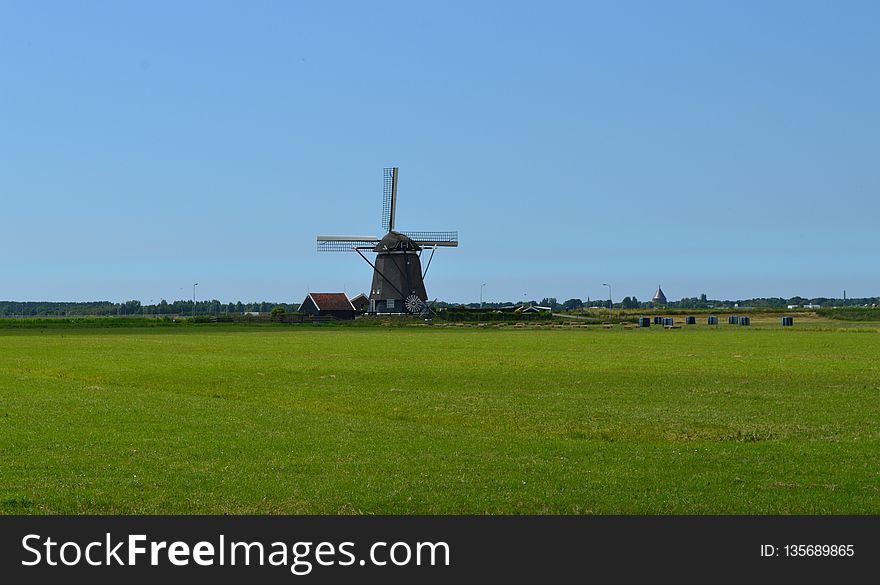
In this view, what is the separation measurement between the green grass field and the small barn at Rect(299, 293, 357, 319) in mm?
117634

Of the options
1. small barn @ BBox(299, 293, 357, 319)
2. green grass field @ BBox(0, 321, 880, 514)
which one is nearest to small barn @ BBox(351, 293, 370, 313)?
small barn @ BBox(299, 293, 357, 319)

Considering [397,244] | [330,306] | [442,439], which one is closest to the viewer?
[442,439]

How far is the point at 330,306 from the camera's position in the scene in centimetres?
16475

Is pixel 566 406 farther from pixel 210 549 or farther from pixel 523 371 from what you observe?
pixel 210 549

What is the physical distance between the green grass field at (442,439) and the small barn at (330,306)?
117634mm

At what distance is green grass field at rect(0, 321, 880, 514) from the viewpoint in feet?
53.4

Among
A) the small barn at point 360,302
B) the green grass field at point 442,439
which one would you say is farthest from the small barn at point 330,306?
the green grass field at point 442,439

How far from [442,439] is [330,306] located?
143 meters


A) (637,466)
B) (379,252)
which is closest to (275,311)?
(379,252)

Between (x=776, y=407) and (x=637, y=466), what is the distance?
11.8m

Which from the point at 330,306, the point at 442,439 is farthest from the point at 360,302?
the point at 442,439

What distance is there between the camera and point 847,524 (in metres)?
14.5

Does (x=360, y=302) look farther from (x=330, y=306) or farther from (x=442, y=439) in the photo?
(x=442, y=439)

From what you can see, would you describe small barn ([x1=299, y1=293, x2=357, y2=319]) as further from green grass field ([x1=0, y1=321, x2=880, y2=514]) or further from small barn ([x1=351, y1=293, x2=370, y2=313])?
green grass field ([x1=0, y1=321, x2=880, y2=514])
